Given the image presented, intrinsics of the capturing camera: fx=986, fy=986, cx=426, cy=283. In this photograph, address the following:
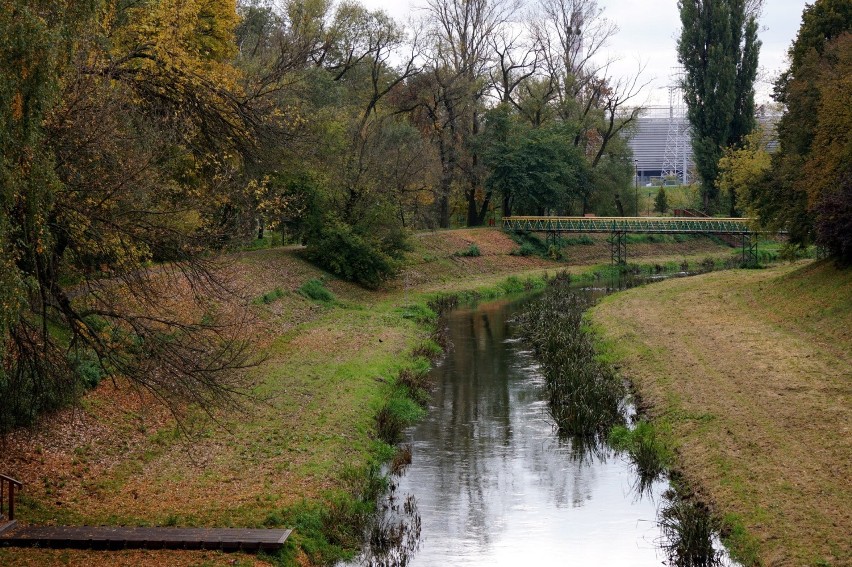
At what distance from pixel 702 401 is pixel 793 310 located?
13.3 meters

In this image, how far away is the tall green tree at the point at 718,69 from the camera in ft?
236

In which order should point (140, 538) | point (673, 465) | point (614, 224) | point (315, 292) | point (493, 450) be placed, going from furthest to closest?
point (614, 224)
point (315, 292)
point (493, 450)
point (673, 465)
point (140, 538)

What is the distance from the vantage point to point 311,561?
14766 mm

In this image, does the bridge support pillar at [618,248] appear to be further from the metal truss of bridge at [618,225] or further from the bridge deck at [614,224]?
the bridge deck at [614,224]

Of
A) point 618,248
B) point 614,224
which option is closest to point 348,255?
point 618,248

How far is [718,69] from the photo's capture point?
71.4 m

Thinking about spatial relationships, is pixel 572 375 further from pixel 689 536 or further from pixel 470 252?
pixel 470 252

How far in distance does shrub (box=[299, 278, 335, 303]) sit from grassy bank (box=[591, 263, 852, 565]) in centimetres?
1133

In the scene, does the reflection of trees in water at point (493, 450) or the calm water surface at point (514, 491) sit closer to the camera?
the calm water surface at point (514, 491)

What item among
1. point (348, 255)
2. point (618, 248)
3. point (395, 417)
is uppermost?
point (348, 255)

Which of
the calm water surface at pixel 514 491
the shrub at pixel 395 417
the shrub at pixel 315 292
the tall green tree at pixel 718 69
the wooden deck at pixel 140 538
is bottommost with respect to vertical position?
the calm water surface at pixel 514 491

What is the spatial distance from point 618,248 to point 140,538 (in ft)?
190

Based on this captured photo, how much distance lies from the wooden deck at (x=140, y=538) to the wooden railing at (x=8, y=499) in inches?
12.1

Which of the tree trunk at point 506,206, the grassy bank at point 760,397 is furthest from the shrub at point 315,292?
the tree trunk at point 506,206
